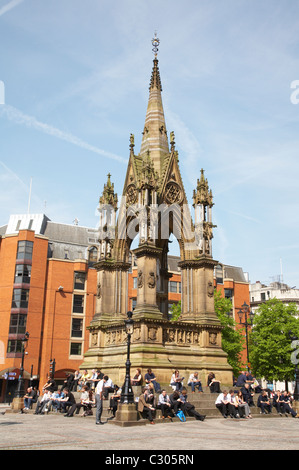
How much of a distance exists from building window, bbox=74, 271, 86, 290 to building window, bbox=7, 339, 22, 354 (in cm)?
1055

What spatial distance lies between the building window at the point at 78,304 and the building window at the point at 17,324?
6953mm

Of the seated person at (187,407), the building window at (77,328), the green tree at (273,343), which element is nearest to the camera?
the seated person at (187,407)

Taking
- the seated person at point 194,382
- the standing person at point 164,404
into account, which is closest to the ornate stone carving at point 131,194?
the seated person at point 194,382

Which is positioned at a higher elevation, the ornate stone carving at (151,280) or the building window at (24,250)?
the building window at (24,250)

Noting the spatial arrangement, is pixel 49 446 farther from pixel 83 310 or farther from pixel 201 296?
pixel 83 310

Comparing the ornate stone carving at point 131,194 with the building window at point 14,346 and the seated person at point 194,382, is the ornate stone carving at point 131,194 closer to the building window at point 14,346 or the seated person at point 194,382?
the seated person at point 194,382

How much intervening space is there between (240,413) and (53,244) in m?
48.2

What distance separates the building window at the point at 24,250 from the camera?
57.2 metres

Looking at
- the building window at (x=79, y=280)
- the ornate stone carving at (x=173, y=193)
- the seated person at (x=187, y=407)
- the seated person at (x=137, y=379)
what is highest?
the building window at (x=79, y=280)

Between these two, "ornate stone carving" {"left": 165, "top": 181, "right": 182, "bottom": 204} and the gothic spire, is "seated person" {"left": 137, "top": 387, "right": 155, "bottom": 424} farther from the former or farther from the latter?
the gothic spire

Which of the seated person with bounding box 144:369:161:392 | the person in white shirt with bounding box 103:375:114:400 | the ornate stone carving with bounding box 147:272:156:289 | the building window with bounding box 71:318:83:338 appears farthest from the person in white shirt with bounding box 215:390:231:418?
the building window with bounding box 71:318:83:338

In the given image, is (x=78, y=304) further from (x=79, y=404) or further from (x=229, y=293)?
(x=79, y=404)

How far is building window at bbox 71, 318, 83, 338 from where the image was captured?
192 ft

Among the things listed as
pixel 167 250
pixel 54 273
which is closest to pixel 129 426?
pixel 167 250
